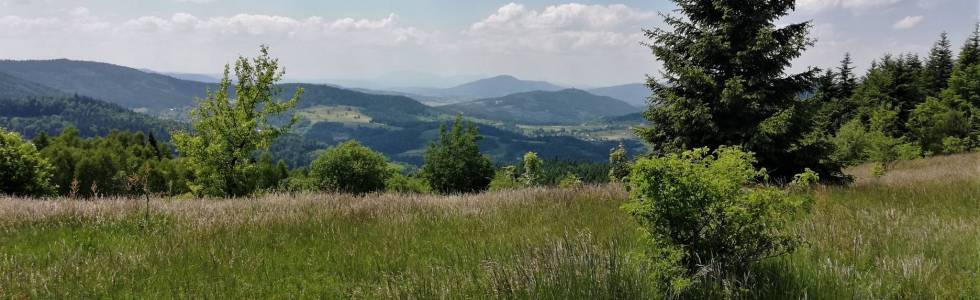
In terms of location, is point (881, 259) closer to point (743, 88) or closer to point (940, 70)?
point (743, 88)

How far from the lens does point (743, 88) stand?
617 inches

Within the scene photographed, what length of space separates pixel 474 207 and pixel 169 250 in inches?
162

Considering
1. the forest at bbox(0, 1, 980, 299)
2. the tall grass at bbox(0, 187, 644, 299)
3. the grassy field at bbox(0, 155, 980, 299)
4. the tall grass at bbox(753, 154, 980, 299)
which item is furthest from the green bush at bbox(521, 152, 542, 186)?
the tall grass at bbox(753, 154, 980, 299)

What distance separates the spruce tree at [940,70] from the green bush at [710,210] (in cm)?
6732

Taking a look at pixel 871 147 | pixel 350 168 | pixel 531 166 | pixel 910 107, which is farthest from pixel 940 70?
pixel 350 168

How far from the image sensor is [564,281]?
10.7 feet

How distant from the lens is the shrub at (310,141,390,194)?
1757 inches

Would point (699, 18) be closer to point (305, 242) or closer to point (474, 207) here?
point (474, 207)

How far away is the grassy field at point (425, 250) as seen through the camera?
11.4ft

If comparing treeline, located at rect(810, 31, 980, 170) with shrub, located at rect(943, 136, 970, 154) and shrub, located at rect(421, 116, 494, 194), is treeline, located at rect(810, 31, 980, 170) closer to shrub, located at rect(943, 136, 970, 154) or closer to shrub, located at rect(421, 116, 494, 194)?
shrub, located at rect(943, 136, 970, 154)

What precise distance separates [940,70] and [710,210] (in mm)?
69867

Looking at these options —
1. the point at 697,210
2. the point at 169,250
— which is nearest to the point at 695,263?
the point at 697,210

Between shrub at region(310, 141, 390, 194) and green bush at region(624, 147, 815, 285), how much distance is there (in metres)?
41.7

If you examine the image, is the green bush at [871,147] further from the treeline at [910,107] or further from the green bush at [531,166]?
the green bush at [531,166]
